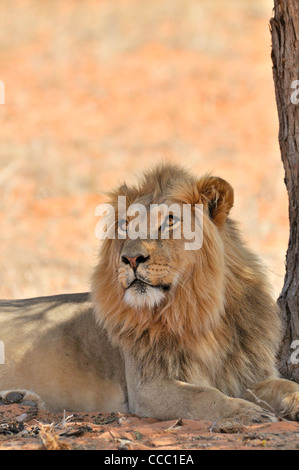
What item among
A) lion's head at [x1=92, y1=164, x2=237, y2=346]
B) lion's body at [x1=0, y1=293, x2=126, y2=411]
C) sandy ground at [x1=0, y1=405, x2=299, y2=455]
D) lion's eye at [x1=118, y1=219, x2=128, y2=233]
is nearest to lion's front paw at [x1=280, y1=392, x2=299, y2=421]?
sandy ground at [x1=0, y1=405, x2=299, y2=455]

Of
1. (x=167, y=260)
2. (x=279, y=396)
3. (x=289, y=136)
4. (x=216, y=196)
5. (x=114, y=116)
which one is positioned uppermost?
(x=114, y=116)

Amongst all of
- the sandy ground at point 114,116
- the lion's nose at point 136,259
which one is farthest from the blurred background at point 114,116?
the lion's nose at point 136,259

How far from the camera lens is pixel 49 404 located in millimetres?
5191

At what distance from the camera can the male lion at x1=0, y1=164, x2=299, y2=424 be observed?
433 cm

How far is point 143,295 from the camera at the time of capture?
4336mm

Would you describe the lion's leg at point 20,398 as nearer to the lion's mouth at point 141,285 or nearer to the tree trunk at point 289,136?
the lion's mouth at point 141,285

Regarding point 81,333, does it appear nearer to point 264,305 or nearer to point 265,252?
point 264,305

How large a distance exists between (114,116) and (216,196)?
45.9 ft

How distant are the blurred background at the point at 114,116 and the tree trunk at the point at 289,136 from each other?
4.03 metres

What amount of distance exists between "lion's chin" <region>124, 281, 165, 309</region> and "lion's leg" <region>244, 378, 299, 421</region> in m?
0.75

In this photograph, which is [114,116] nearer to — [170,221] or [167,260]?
[170,221]

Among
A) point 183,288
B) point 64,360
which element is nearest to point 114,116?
point 64,360

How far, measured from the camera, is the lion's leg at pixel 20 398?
16.2 feet

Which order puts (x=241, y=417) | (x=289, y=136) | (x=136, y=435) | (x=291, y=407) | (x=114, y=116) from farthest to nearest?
1. (x=114, y=116)
2. (x=289, y=136)
3. (x=291, y=407)
4. (x=241, y=417)
5. (x=136, y=435)
